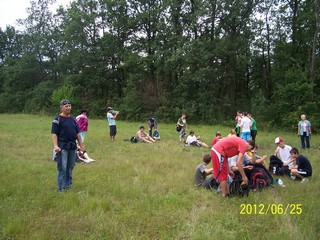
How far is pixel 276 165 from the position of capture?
8289 millimetres

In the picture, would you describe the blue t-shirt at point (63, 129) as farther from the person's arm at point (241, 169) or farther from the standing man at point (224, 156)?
the person's arm at point (241, 169)

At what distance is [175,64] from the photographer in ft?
94.3

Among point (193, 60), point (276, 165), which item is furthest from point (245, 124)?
point (193, 60)

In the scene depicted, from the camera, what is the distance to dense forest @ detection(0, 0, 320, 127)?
26.0 m

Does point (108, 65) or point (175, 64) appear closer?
point (175, 64)

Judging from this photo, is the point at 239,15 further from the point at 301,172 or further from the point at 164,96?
the point at 301,172

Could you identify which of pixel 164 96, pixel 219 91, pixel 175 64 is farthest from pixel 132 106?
pixel 219 91

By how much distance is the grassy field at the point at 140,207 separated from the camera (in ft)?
14.3

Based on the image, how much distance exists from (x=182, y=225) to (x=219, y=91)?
25.5m

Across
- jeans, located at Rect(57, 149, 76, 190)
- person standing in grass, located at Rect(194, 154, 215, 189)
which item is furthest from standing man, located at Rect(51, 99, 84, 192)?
person standing in grass, located at Rect(194, 154, 215, 189)
